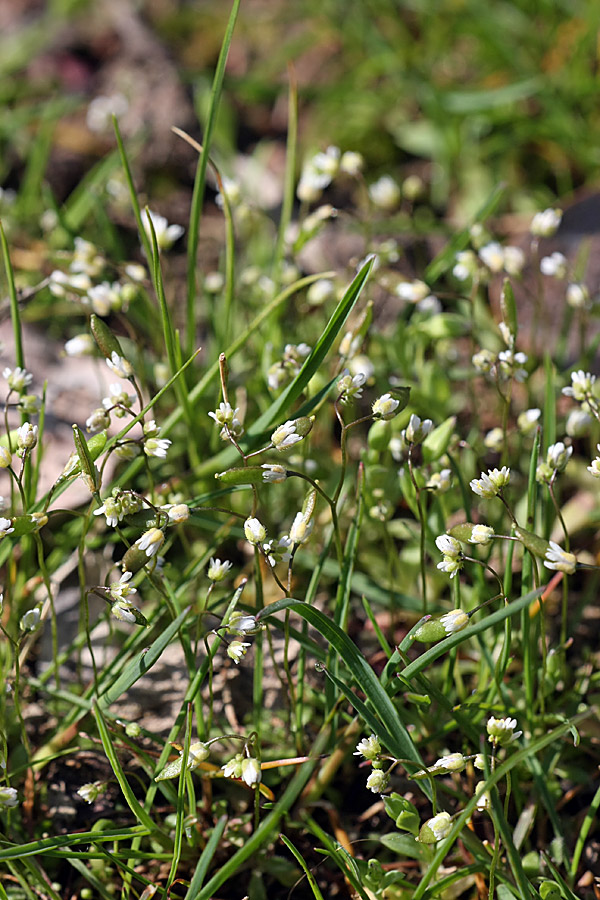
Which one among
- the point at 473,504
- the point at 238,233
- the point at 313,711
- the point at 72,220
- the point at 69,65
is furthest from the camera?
the point at 69,65

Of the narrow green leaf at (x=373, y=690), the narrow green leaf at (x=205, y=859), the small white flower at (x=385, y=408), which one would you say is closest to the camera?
the narrow green leaf at (x=205, y=859)

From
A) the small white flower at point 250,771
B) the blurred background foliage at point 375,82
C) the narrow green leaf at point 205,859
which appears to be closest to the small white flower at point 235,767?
the small white flower at point 250,771

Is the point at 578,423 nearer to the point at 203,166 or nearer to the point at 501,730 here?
the point at 501,730

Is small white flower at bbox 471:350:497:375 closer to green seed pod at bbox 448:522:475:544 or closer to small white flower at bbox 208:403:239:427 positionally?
green seed pod at bbox 448:522:475:544

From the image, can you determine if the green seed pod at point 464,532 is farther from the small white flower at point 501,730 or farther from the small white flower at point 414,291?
the small white flower at point 414,291

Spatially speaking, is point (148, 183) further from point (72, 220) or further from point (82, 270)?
point (82, 270)

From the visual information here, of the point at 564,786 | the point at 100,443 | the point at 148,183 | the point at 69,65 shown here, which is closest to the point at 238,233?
the point at 148,183
